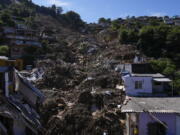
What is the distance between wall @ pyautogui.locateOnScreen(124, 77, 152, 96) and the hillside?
0.97 metres

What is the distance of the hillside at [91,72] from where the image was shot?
21798 mm

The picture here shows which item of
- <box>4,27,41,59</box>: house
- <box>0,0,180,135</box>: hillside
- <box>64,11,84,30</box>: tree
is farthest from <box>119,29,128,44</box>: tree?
<box>64,11,84,30</box>: tree

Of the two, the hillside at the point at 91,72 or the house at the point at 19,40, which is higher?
the house at the point at 19,40

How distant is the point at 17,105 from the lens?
695 inches

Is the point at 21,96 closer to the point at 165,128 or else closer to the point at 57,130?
the point at 57,130

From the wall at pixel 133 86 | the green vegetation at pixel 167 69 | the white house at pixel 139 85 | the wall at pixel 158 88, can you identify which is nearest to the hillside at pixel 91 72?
the green vegetation at pixel 167 69

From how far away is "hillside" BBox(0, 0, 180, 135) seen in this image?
2180 centimetres

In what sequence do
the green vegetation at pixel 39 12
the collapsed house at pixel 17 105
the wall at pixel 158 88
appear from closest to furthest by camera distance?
the collapsed house at pixel 17 105 < the wall at pixel 158 88 < the green vegetation at pixel 39 12

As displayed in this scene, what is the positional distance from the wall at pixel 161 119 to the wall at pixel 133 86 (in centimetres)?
1036

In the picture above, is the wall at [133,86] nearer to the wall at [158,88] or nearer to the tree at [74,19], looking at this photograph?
the wall at [158,88]

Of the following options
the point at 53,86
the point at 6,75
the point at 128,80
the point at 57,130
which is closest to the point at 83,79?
the point at 53,86

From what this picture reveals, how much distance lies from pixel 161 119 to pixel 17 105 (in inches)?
334

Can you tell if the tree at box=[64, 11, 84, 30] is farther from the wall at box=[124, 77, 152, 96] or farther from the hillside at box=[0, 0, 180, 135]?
the wall at box=[124, 77, 152, 96]

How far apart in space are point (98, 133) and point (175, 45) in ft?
94.1
